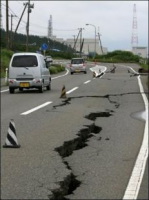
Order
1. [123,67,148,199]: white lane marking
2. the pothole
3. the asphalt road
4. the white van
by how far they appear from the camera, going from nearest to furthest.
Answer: [123,67,148,199]: white lane marking → the asphalt road → the pothole → the white van

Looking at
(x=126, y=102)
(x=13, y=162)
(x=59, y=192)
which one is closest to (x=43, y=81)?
(x=126, y=102)

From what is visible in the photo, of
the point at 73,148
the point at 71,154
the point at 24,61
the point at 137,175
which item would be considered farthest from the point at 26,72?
the point at 137,175

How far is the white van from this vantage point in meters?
22.4

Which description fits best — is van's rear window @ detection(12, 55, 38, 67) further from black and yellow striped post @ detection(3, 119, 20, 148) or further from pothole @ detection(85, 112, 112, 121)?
black and yellow striped post @ detection(3, 119, 20, 148)

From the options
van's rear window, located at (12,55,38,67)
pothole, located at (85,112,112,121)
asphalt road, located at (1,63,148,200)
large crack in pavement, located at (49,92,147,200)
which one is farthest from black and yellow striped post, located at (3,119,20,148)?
van's rear window, located at (12,55,38,67)

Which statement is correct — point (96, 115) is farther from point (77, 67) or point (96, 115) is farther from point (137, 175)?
point (77, 67)

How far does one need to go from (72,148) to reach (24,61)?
49.4ft

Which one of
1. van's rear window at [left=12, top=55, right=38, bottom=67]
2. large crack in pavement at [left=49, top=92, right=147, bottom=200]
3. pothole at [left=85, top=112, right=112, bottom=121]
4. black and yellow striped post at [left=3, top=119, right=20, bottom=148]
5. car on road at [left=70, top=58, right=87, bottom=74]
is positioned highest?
van's rear window at [left=12, top=55, right=38, bottom=67]

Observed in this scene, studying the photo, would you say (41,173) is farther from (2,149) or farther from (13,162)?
(2,149)

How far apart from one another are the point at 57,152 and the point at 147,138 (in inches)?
96.4

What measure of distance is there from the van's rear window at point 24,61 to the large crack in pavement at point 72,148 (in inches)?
381

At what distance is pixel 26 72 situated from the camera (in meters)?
22.6

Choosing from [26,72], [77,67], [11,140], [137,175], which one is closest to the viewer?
[137,175]

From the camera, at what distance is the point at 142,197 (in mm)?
5348
